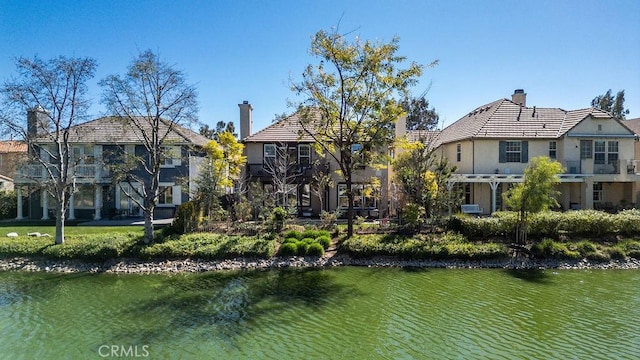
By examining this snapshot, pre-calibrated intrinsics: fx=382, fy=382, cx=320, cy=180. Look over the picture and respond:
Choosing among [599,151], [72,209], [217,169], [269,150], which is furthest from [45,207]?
[599,151]

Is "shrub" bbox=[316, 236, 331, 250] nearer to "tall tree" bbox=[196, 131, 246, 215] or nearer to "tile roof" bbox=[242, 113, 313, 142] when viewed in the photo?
"tall tree" bbox=[196, 131, 246, 215]

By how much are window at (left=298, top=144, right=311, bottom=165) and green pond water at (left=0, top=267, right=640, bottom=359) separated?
1196cm

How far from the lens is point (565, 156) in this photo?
24.4 meters

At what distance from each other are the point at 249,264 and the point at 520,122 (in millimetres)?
20674

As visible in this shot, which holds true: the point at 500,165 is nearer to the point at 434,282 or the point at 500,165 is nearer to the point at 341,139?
the point at 341,139

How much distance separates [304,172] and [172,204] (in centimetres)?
946

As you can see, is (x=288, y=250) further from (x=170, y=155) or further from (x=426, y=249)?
(x=170, y=155)

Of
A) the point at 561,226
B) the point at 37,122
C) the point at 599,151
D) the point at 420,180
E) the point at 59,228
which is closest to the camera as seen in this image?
the point at 37,122

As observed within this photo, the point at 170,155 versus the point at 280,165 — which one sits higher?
the point at 170,155

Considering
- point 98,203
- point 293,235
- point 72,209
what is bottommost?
point 293,235

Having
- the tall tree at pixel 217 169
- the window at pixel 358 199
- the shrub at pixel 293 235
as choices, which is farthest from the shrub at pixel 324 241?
the window at pixel 358 199

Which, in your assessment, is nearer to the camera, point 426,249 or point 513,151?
point 426,249

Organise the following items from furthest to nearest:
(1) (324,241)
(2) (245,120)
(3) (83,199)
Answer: (2) (245,120) < (3) (83,199) < (1) (324,241)

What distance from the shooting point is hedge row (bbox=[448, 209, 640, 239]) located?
691 inches
